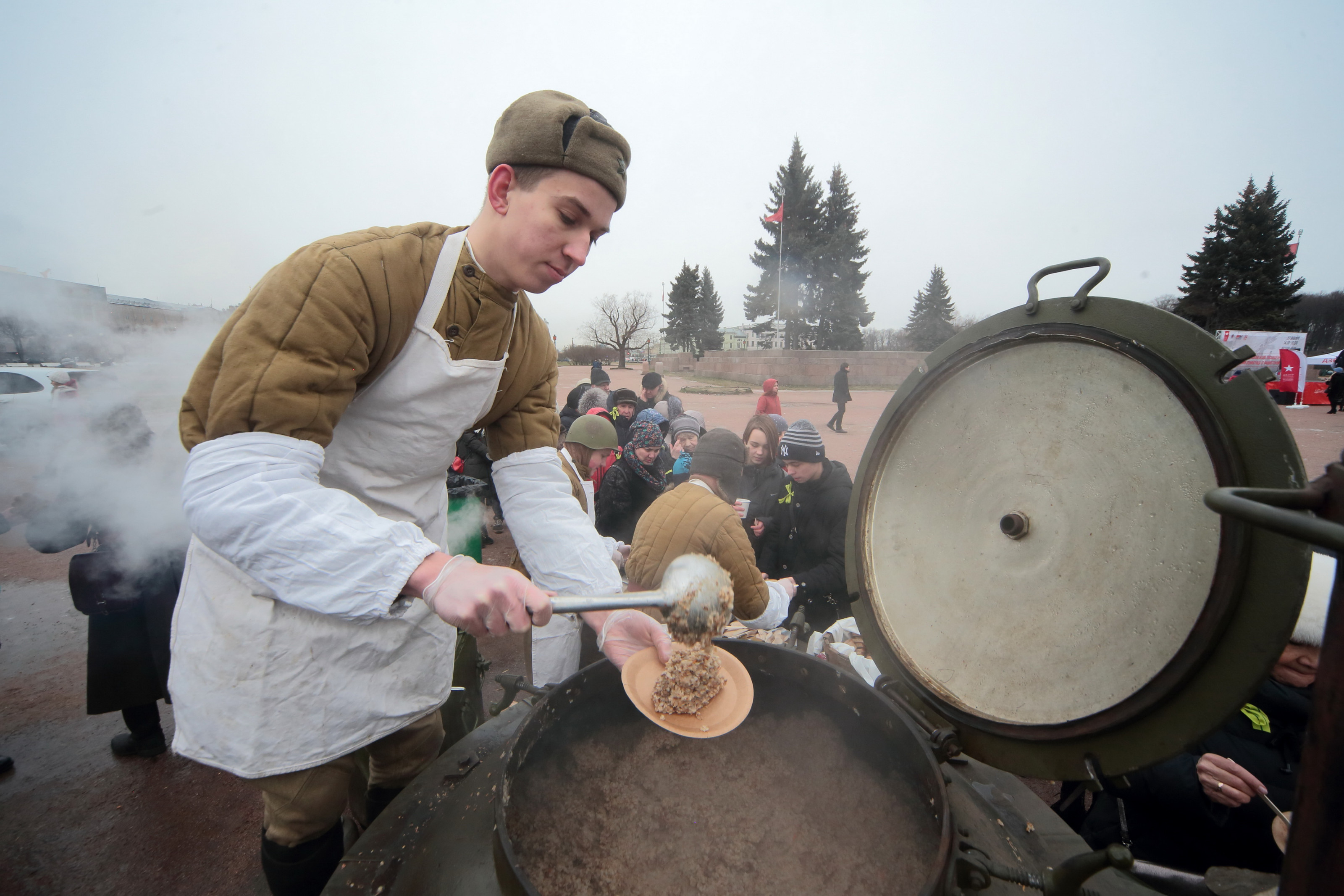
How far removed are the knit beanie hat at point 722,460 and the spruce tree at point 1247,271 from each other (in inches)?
1218

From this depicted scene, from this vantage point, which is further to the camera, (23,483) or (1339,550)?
(23,483)

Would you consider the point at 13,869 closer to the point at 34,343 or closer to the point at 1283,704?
the point at 34,343

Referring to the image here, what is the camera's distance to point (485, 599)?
3.66 ft

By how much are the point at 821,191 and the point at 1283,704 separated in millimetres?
38822

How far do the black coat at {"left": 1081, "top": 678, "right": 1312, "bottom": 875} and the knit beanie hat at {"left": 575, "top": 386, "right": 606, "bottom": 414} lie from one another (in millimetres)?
6298

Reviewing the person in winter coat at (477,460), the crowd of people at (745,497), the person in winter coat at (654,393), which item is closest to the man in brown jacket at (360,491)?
the crowd of people at (745,497)

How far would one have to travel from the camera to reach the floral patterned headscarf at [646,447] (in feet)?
15.7

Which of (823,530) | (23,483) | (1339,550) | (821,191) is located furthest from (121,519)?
(821,191)

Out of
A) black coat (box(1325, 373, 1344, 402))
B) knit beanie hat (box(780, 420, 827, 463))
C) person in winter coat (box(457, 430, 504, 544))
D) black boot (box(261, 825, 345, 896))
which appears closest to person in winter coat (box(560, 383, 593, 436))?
person in winter coat (box(457, 430, 504, 544))

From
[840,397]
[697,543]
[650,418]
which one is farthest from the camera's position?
[840,397]

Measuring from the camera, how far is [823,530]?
3.80m

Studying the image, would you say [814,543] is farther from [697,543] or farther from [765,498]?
[697,543]

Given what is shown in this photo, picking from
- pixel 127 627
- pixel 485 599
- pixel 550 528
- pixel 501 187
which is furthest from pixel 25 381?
pixel 485 599

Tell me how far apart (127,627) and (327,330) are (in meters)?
3.07
